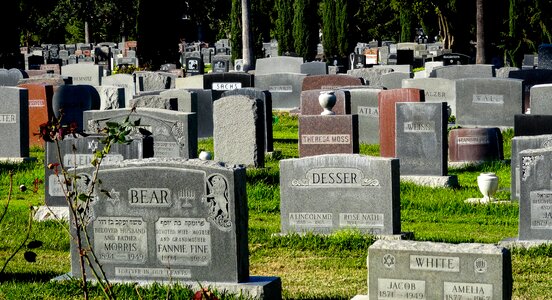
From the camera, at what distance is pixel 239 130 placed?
1712 cm

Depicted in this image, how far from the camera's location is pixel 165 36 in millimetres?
38312

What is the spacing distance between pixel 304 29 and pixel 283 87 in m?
19.6

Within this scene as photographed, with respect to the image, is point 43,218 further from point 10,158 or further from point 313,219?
point 10,158

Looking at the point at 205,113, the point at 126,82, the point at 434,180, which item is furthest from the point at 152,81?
the point at 434,180

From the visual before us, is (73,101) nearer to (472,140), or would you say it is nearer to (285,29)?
(472,140)

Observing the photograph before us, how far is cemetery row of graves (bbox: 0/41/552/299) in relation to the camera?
8.66 metres

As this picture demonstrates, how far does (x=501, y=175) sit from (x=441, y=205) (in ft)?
10.2

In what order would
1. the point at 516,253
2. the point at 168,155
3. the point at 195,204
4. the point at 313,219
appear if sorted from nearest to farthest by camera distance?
the point at 195,204
the point at 516,253
the point at 313,219
the point at 168,155

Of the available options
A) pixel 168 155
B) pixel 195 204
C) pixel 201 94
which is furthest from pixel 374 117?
pixel 195 204

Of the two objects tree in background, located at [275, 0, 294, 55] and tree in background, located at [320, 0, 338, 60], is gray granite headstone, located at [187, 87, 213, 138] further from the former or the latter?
tree in background, located at [320, 0, 338, 60]

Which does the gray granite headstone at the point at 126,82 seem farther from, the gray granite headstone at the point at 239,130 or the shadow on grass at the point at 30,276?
the shadow on grass at the point at 30,276

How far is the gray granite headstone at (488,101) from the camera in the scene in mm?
21750

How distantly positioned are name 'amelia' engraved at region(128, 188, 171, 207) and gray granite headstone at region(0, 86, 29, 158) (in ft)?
28.8

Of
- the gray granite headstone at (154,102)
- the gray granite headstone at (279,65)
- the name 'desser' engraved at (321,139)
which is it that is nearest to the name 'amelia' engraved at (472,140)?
the name 'desser' engraved at (321,139)
